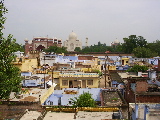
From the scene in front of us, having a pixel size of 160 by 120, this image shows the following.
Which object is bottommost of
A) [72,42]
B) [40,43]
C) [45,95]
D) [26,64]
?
[45,95]

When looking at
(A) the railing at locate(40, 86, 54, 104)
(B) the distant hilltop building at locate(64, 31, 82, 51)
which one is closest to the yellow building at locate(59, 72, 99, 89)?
(A) the railing at locate(40, 86, 54, 104)

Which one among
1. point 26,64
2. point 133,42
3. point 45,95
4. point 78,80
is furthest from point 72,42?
point 45,95

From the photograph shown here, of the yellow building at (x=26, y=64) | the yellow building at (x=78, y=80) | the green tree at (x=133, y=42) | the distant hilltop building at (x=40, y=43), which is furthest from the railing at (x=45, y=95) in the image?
the distant hilltop building at (x=40, y=43)

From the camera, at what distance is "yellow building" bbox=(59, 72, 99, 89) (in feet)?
67.2

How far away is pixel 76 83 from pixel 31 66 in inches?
283

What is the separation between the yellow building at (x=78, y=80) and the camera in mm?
20484

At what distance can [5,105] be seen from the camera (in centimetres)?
1020

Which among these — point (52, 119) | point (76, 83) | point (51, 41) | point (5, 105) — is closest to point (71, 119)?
point (52, 119)

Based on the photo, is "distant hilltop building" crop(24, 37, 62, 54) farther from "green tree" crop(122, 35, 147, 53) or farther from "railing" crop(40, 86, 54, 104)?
"railing" crop(40, 86, 54, 104)

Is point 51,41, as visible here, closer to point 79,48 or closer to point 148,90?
point 79,48

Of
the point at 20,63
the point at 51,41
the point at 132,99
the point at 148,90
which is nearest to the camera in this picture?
the point at 132,99

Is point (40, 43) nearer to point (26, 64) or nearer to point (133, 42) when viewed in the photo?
point (133, 42)

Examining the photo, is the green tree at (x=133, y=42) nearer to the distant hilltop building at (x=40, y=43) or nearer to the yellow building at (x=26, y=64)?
the distant hilltop building at (x=40, y=43)

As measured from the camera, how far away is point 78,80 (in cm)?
2062
